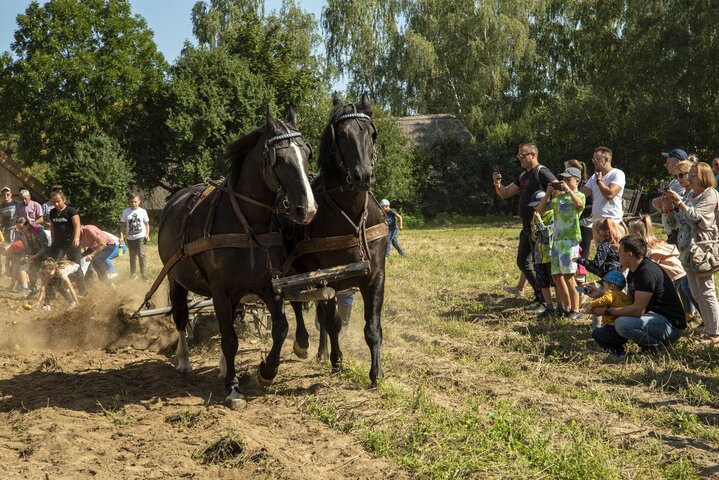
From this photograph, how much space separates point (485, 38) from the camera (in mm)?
40906

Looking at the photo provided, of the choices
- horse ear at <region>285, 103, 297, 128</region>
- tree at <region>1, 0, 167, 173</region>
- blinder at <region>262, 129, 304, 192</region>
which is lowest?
blinder at <region>262, 129, 304, 192</region>

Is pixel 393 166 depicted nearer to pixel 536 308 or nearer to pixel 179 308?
pixel 536 308

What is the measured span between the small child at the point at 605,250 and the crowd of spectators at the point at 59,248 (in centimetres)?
709

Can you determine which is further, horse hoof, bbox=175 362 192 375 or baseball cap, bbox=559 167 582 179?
baseball cap, bbox=559 167 582 179

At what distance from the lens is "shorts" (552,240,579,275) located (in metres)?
8.63

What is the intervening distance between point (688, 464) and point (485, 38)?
39343mm

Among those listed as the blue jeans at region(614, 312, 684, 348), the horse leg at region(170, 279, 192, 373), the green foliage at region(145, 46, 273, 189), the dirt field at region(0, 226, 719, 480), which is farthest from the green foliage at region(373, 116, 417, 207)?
the blue jeans at region(614, 312, 684, 348)

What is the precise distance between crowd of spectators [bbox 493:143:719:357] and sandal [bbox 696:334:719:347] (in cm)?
1

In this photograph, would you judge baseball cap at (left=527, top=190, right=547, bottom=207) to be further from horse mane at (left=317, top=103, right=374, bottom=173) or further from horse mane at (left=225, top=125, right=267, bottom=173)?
horse mane at (left=225, top=125, right=267, bottom=173)

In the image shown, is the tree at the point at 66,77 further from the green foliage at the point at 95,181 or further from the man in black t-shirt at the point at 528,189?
the man in black t-shirt at the point at 528,189

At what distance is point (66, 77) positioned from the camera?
35.4m

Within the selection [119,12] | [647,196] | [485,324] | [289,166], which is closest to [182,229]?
[289,166]

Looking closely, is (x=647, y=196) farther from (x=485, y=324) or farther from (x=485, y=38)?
(x=485, y=324)

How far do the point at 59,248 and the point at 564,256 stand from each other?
8.08 metres
